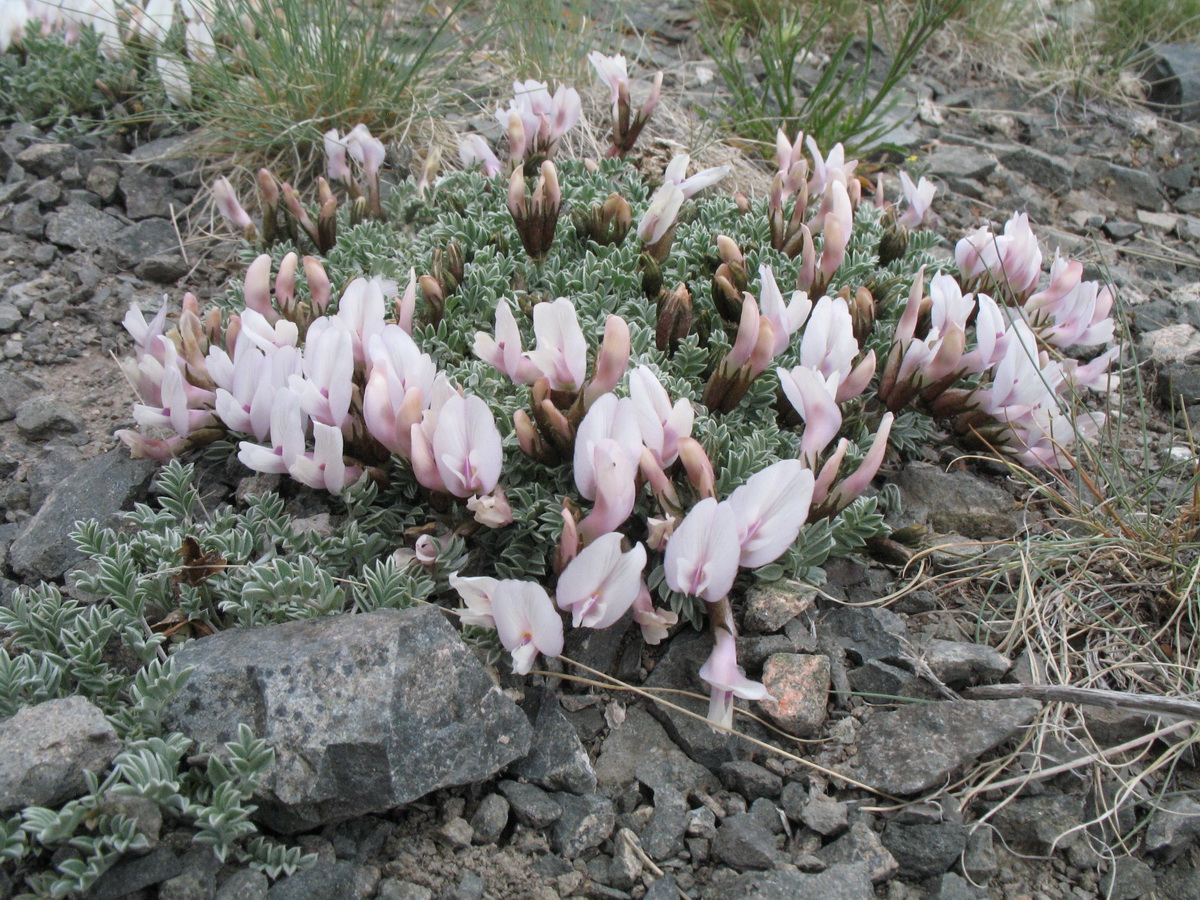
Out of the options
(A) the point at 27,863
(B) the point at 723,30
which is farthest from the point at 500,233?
(B) the point at 723,30

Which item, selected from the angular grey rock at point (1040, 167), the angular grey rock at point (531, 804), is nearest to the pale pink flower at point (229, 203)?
the angular grey rock at point (531, 804)

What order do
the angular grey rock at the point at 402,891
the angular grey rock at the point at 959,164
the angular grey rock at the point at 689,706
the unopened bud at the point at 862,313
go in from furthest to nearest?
the angular grey rock at the point at 959,164
the unopened bud at the point at 862,313
the angular grey rock at the point at 689,706
the angular grey rock at the point at 402,891

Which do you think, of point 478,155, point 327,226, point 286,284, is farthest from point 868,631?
point 478,155

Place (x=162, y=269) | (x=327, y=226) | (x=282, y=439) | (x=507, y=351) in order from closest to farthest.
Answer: (x=282, y=439)
(x=507, y=351)
(x=327, y=226)
(x=162, y=269)

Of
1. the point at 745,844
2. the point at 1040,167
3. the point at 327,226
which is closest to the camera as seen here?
the point at 745,844

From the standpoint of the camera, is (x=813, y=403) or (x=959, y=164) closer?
(x=813, y=403)

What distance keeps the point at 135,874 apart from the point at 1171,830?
6.41ft

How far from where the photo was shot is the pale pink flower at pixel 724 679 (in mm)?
1856

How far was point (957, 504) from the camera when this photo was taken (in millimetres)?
2559

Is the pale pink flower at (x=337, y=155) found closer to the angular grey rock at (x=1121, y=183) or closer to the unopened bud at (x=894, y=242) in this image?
the unopened bud at (x=894, y=242)

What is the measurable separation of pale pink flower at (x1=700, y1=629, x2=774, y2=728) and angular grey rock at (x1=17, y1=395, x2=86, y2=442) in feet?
6.91

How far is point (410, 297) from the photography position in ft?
8.15

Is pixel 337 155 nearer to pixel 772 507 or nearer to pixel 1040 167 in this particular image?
pixel 772 507

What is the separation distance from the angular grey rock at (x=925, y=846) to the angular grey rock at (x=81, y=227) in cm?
345
